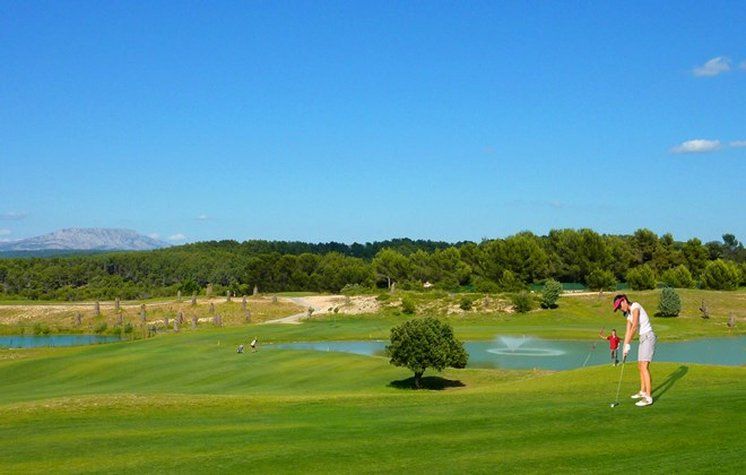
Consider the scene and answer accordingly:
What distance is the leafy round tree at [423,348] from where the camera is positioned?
41656mm

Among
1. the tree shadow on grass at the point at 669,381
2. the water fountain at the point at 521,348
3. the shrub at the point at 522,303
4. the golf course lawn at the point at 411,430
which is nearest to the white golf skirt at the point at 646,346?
the golf course lawn at the point at 411,430

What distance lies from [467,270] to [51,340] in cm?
7735

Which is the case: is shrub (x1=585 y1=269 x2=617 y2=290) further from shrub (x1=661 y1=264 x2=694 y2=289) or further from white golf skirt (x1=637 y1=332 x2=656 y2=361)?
white golf skirt (x1=637 y1=332 x2=656 y2=361)

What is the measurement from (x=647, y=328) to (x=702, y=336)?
2549 inches

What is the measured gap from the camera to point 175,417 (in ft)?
74.9

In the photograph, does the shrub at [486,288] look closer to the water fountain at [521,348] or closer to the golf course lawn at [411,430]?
the water fountain at [521,348]

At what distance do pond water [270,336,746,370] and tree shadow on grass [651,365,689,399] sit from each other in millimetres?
23943

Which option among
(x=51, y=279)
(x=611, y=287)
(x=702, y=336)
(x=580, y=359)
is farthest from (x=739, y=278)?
(x=51, y=279)

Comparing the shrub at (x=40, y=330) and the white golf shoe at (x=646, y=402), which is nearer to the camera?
the white golf shoe at (x=646, y=402)

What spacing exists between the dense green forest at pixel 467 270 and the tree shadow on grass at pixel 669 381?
87488 millimetres

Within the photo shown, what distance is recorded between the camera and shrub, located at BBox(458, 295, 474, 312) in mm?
99812

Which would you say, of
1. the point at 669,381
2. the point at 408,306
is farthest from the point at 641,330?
the point at 408,306

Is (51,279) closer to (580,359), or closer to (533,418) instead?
(580,359)

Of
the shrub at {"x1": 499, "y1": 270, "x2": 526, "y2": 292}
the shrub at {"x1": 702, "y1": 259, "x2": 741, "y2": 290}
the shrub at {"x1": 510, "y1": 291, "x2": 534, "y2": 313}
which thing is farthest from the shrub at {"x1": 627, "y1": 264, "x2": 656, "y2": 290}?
the shrub at {"x1": 510, "y1": 291, "x2": 534, "y2": 313}
